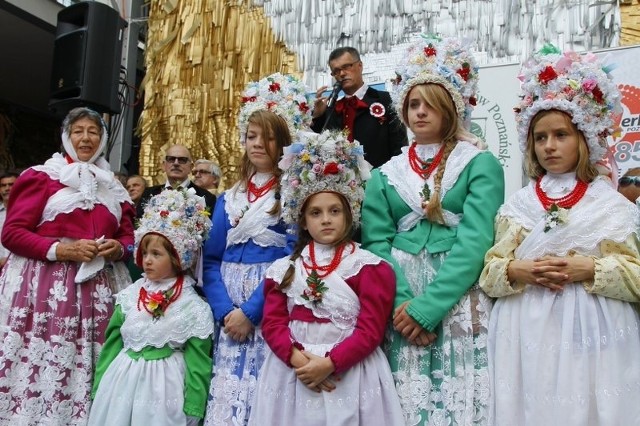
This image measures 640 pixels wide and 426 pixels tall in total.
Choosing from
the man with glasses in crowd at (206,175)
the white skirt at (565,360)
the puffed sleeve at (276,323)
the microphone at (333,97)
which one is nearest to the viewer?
the white skirt at (565,360)

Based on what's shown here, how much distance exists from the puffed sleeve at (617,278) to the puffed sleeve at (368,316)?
742 millimetres

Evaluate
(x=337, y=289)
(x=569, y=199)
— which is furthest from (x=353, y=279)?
(x=569, y=199)

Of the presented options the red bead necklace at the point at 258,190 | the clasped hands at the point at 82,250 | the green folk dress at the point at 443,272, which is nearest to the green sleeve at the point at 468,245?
the green folk dress at the point at 443,272

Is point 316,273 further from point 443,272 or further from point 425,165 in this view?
point 425,165

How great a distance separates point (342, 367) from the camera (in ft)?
8.48

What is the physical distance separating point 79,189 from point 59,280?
19.4 inches

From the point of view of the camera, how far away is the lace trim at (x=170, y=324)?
10.4ft

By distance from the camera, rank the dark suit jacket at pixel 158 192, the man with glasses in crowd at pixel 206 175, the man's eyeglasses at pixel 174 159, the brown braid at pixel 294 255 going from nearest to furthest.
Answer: the brown braid at pixel 294 255
the dark suit jacket at pixel 158 192
the man's eyeglasses at pixel 174 159
the man with glasses in crowd at pixel 206 175

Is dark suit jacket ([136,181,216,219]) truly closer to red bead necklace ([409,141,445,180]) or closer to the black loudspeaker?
the black loudspeaker

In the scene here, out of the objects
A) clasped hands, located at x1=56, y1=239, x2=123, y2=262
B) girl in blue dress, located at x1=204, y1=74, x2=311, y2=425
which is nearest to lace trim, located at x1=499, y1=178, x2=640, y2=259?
girl in blue dress, located at x1=204, y1=74, x2=311, y2=425

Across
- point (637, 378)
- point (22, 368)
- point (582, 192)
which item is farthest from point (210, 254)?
point (637, 378)

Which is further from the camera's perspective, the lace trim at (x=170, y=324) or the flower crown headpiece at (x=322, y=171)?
the lace trim at (x=170, y=324)

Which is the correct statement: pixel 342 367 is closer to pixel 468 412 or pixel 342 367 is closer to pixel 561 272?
pixel 468 412

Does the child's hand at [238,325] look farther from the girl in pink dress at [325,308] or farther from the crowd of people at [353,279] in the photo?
the girl in pink dress at [325,308]
